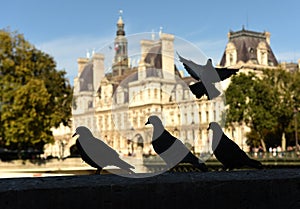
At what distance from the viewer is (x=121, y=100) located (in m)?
10.6

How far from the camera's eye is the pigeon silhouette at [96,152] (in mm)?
9162

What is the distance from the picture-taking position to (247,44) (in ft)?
230

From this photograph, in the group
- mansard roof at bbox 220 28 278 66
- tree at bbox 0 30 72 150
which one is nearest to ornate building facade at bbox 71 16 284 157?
tree at bbox 0 30 72 150

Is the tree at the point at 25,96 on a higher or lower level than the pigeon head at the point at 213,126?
higher

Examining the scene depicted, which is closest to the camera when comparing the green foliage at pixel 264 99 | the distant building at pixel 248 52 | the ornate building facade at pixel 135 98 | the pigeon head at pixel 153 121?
the pigeon head at pixel 153 121

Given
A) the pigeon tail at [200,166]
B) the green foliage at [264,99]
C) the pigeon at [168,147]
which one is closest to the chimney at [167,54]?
the pigeon at [168,147]

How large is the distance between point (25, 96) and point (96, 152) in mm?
A: 32447

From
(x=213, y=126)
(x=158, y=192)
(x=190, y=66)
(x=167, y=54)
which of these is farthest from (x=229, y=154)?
(x=158, y=192)

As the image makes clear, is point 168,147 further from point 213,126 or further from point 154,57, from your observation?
point 154,57

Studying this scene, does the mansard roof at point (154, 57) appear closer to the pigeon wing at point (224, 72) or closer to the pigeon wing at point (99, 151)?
the pigeon wing at point (224, 72)

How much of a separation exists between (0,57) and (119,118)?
34.1 meters

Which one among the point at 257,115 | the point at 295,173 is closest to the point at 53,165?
the point at 257,115

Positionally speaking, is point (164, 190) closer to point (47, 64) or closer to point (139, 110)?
point (139, 110)

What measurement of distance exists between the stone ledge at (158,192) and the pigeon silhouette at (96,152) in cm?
126
